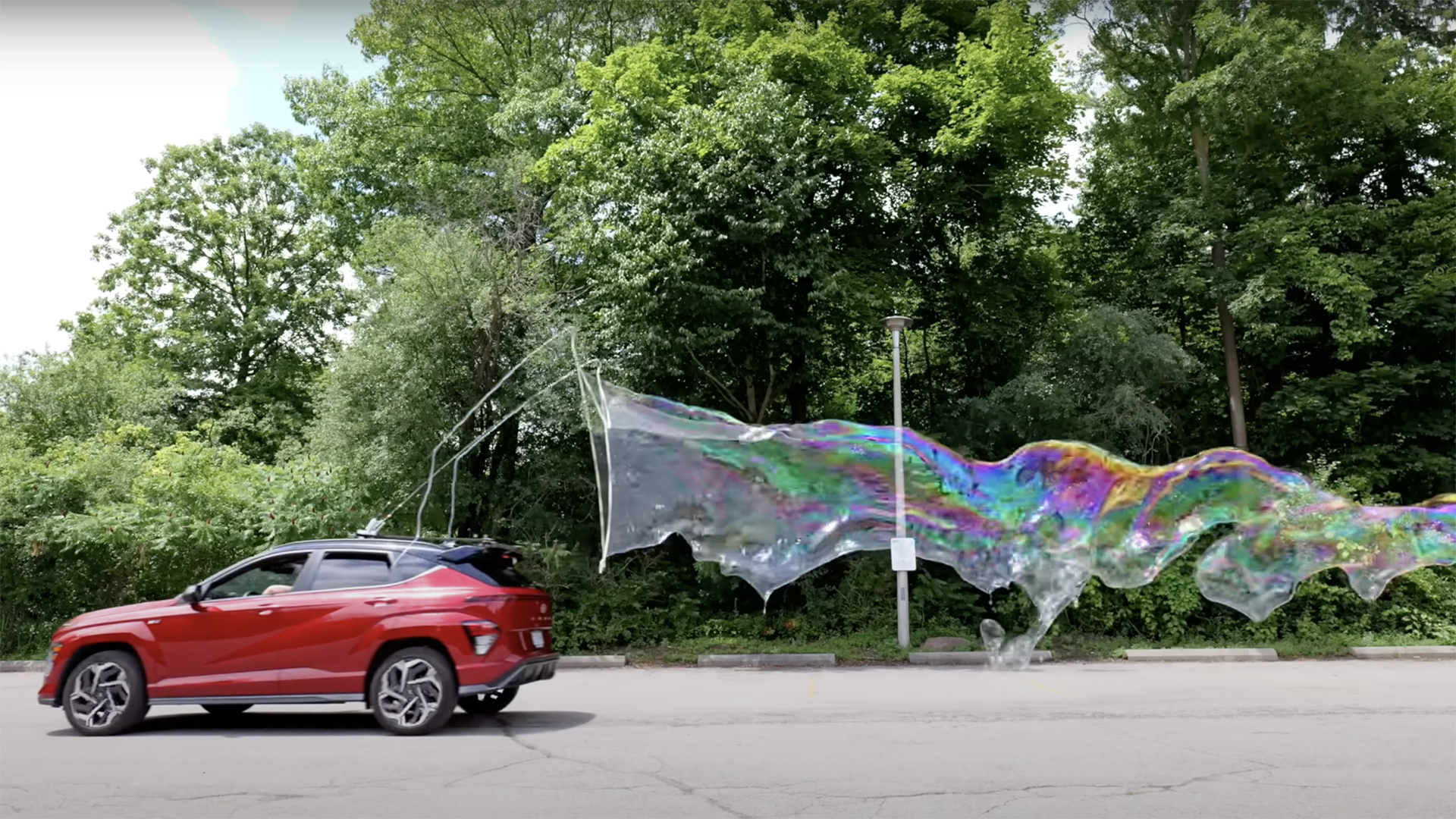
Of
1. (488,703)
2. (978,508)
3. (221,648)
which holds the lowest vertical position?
(488,703)

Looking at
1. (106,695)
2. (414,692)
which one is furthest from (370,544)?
(106,695)

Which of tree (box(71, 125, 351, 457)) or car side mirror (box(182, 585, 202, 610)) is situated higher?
tree (box(71, 125, 351, 457))

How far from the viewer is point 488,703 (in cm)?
982

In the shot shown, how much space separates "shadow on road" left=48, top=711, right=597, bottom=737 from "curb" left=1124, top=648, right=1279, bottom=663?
9.59m

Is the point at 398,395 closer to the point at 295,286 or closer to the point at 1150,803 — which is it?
the point at 1150,803

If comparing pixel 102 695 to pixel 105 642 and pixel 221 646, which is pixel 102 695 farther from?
pixel 221 646

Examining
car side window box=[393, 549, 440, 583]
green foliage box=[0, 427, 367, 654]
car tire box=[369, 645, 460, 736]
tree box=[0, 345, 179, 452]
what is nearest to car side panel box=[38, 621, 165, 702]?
car tire box=[369, 645, 460, 736]

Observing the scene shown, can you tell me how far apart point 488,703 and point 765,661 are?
20.6 ft

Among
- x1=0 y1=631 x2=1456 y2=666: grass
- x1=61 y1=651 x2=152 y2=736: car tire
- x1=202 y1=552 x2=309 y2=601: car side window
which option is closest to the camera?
x1=61 y1=651 x2=152 y2=736: car tire

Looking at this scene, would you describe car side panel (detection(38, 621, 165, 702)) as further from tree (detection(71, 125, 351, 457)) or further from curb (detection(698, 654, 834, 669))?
tree (detection(71, 125, 351, 457))

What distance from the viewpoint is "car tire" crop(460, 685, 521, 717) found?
960cm

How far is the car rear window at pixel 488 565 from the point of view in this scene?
29.2ft

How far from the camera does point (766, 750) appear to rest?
25.1 feet

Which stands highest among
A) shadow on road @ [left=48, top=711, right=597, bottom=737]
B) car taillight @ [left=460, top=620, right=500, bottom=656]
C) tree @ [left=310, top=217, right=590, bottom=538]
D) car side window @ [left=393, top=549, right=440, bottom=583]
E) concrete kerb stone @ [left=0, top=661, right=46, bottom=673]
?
tree @ [left=310, top=217, right=590, bottom=538]
